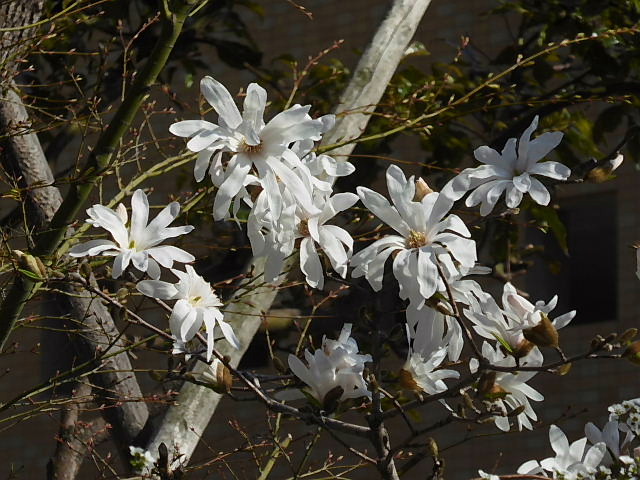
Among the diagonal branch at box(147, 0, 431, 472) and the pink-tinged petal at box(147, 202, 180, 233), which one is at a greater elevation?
the pink-tinged petal at box(147, 202, 180, 233)

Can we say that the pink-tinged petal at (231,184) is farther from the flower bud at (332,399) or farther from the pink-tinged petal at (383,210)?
the flower bud at (332,399)

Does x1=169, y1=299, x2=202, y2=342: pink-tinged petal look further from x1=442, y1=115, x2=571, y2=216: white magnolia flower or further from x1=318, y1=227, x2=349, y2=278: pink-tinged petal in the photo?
x1=442, y1=115, x2=571, y2=216: white magnolia flower

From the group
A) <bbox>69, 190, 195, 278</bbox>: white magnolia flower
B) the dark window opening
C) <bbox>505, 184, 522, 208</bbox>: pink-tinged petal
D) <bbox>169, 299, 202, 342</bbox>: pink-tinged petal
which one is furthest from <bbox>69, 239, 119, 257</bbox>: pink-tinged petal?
the dark window opening

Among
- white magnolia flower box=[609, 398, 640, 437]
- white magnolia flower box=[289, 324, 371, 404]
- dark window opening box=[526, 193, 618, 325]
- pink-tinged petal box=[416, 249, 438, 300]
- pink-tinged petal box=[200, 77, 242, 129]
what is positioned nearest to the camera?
pink-tinged petal box=[416, 249, 438, 300]

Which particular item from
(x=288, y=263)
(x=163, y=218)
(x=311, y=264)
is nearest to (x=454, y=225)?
(x=311, y=264)

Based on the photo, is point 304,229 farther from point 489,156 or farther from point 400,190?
point 489,156

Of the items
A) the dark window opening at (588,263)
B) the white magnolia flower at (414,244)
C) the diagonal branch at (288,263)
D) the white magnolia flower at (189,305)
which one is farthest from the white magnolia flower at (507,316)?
the dark window opening at (588,263)

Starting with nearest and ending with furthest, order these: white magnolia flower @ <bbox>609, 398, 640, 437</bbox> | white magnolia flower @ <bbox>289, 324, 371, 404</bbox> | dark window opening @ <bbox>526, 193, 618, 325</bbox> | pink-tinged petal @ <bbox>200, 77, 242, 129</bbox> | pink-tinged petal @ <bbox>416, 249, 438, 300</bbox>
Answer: pink-tinged petal @ <bbox>416, 249, 438, 300</bbox> → pink-tinged petal @ <bbox>200, 77, 242, 129</bbox> → white magnolia flower @ <bbox>289, 324, 371, 404</bbox> → white magnolia flower @ <bbox>609, 398, 640, 437</bbox> → dark window opening @ <bbox>526, 193, 618, 325</bbox>
